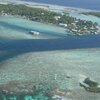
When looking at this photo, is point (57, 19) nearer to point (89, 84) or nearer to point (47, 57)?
point (47, 57)

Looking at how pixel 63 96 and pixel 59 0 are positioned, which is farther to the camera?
pixel 59 0

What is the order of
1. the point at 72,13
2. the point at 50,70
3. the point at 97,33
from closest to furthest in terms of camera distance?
the point at 50,70
the point at 97,33
the point at 72,13

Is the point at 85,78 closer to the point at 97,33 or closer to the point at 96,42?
the point at 96,42

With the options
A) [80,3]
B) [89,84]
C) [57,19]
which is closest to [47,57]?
[89,84]

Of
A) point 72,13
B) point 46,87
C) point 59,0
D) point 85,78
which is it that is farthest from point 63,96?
point 59,0

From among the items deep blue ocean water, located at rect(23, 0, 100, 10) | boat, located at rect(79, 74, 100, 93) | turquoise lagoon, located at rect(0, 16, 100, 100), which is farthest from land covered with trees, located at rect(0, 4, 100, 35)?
boat, located at rect(79, 74, 100, 93)

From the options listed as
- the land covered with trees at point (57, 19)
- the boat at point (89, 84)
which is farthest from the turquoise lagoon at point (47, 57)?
the land covered with trees at point (57, 19)
